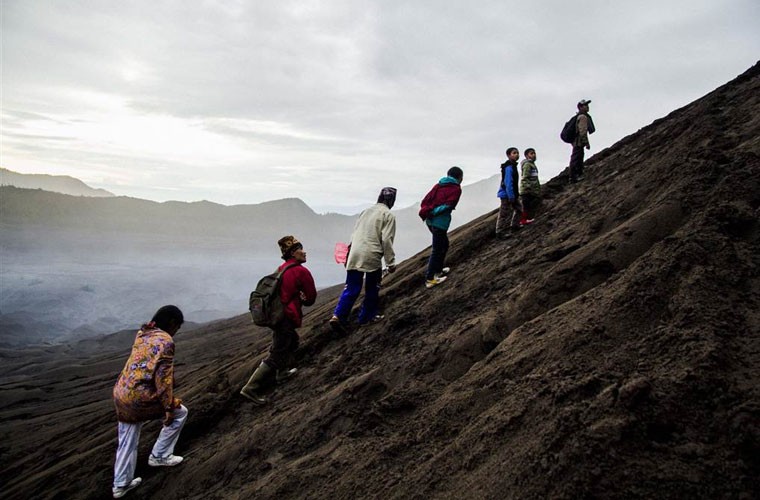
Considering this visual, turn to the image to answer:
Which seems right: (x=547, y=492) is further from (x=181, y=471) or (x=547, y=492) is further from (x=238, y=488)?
(x=181, y=471)

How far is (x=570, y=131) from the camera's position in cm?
756

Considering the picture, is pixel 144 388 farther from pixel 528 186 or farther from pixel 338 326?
pixel 528 186

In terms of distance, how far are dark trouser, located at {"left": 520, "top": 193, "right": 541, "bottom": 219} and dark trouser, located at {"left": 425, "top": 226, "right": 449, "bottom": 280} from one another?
228cm

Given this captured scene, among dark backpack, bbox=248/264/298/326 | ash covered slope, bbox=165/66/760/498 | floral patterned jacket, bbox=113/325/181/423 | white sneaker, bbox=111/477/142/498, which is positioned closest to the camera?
ash covered slope, bbox=165/66/760/498

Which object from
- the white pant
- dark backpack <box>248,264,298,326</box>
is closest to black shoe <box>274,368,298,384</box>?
dark backpack <box>248,264,298,326</box>

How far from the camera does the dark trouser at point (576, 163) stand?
26.1 feet

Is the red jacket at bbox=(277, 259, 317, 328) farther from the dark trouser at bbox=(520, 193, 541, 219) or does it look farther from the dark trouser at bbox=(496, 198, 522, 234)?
the dark trouser at bbox=(520, 193, 541, 219)

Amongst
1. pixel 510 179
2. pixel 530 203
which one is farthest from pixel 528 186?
pixel 510 179

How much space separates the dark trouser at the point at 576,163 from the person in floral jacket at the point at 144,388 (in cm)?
772

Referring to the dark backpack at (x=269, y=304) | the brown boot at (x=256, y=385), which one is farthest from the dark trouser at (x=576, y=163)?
the brown boot at (x=256, y=385)

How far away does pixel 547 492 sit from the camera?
77.9 inches

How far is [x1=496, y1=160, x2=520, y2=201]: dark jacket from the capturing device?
6.45 metres

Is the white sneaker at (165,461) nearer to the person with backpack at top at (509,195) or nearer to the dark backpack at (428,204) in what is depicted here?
the dark backpack at (428,204)

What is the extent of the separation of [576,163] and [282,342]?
22.8 ft
